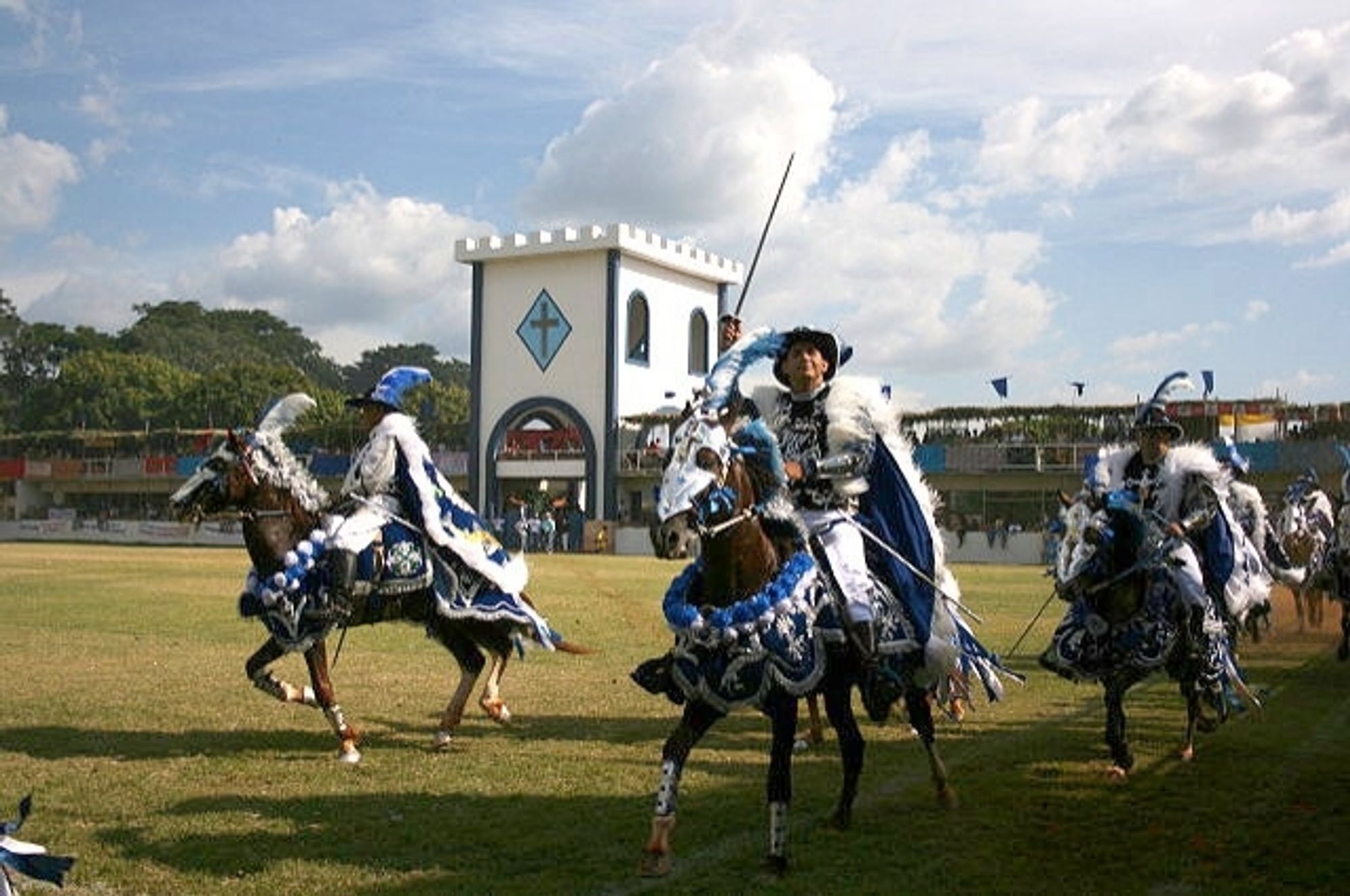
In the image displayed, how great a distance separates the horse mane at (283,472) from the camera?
32.2ft

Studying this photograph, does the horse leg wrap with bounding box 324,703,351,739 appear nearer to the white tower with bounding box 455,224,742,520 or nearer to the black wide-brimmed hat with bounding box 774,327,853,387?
the black wide-brimmed hat with bounding box 774,327,853,387

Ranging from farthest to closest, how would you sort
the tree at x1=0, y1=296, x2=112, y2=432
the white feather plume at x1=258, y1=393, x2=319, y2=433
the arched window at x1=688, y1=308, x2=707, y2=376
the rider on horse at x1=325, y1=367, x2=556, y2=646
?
the tree at x1=0, y1=296, x2=112, y2=432 < the arched window at x1=688, y1=308, x2=707, y2=376 < the white feather plume at x1=258, y1=393, x2=319, y2=433 < the rider on horse at x1=325, y1=367, x2=556, y2=646

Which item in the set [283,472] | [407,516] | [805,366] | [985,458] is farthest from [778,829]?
[985,458]

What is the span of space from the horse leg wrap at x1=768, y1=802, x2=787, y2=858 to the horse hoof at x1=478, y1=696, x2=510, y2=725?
4.50 metres

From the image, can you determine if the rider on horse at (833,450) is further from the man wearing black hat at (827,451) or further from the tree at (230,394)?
the tree at (230,394)

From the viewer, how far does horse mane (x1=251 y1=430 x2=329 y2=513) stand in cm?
982

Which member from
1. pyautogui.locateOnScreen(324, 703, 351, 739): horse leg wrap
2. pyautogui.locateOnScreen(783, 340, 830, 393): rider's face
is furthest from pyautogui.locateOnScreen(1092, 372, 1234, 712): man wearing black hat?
pyautogui.locateOnScreen(324, 703, 351, 739): horse leg wrap

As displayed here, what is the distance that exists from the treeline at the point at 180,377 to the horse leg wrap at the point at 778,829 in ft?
174

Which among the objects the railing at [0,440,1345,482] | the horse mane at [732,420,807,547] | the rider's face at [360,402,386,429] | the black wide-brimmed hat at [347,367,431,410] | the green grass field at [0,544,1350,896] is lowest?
the green grass field at [0,544,1350,896]

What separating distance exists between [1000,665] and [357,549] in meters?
4.49

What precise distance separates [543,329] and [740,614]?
4907 centimetres

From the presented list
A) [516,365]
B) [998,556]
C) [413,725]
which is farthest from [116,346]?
[413,725]

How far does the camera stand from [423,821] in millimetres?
7598

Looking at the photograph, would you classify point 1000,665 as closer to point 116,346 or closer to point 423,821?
point 423,821
